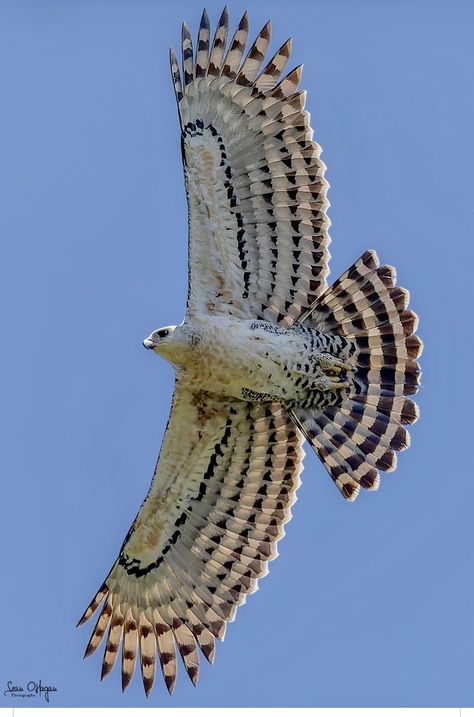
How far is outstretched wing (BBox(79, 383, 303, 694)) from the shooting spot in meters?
12.0

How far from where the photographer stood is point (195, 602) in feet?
39.9

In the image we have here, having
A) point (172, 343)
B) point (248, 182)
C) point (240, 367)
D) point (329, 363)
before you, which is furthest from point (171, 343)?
point (248, 182)

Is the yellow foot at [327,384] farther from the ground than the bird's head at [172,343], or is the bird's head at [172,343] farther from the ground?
the yellow foot at [327,384]

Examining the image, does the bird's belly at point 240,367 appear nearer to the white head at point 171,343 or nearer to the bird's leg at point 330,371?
the white head at point 171,343

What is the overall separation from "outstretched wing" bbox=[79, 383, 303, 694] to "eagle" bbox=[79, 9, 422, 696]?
0.01m

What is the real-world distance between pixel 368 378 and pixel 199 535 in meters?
1.96

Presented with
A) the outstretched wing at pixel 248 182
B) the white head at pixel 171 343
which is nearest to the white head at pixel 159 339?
the white head at pixel 171 343

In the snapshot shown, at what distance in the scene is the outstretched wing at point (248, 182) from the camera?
1152 cm

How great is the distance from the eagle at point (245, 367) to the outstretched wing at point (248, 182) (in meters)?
0.01

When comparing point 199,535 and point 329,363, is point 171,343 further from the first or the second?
point 199,535

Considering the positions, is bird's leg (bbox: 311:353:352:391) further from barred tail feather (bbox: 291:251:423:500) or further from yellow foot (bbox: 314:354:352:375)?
barred tail feather (bbox: 291:251:423:500)

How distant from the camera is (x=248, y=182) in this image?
1171cm

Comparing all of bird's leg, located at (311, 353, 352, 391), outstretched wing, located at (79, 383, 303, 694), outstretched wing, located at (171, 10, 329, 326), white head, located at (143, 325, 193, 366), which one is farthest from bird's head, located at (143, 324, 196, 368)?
bird's leg, located at (311, 353, 352, 391)

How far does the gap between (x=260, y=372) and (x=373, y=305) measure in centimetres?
117
